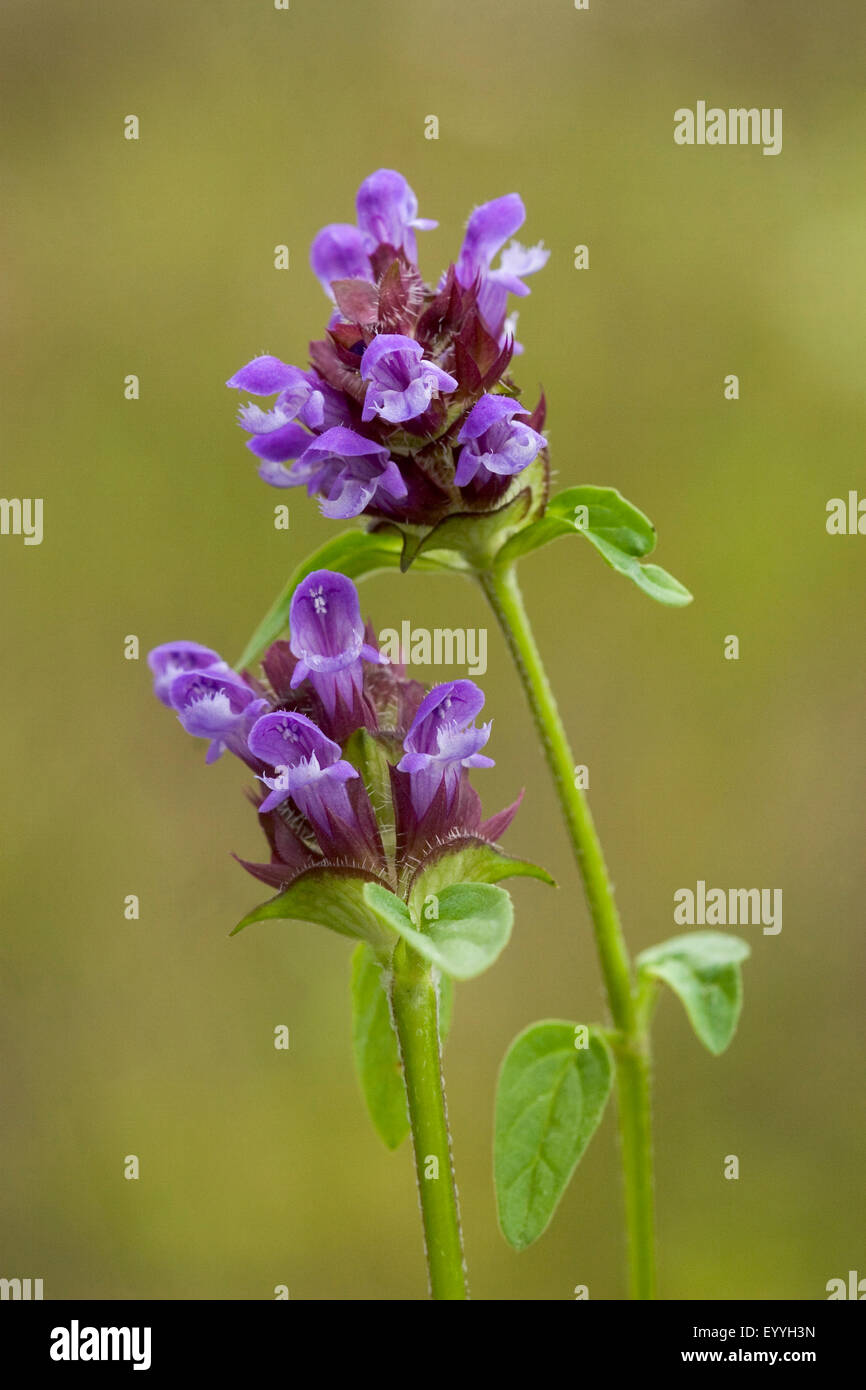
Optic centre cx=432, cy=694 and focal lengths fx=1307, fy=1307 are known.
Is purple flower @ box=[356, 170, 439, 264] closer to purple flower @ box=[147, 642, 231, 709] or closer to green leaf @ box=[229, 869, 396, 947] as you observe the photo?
purple flower @ box=[147, 642, 231, 709]

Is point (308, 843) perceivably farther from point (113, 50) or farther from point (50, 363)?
point (113, 50)

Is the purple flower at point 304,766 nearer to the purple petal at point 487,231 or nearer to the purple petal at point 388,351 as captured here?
the purple petal at point 388,351

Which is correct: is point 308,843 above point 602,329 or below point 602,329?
below

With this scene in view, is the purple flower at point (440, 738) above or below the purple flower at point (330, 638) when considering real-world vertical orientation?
below

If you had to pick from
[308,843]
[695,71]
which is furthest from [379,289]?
[695,71]

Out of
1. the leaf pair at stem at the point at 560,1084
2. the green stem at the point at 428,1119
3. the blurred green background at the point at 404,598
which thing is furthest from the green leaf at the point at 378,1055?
the blurred green background at the point at 404,598

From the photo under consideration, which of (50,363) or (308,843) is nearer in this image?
(308,843)

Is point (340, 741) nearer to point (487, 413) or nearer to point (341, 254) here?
point (487, 413)

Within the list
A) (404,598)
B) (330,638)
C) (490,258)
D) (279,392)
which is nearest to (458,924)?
(330,638)
